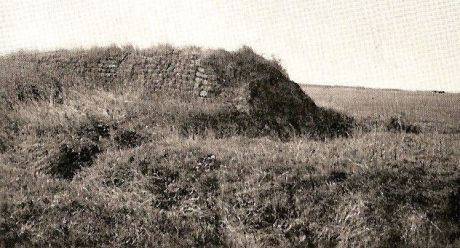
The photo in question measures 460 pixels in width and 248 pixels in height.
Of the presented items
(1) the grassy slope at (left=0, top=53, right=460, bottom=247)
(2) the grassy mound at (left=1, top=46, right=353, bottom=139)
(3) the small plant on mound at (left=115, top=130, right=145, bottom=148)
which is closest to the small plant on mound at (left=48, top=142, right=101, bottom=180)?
(1) the grassy slope at (left=0, top=53, right=460, bottom=247)

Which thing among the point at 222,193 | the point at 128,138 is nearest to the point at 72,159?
the point at 128,138

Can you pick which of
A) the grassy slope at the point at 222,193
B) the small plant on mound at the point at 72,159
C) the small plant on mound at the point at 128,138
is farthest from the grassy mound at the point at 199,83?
the small plant on mound at the point at 72,159

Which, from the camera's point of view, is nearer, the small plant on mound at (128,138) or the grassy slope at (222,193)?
the grassy slope at (222,193)

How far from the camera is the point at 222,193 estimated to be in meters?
7.05

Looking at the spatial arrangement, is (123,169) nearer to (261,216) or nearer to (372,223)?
(261,216)

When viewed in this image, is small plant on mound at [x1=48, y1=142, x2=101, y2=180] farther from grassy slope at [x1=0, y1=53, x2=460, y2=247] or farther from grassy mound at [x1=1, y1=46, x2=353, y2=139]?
grassy mound at [x1=1, y1=46, x2=353, y2=139]

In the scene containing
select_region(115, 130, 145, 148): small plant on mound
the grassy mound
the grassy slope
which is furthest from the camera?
the grassy mound

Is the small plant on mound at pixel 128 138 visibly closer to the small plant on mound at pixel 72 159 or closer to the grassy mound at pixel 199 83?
the small plant on mound at pixel 72 159

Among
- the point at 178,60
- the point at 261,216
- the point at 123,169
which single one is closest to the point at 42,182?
the point at 123,169

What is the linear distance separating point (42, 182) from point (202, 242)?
318 cm

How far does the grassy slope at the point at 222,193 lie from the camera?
6.18 meters

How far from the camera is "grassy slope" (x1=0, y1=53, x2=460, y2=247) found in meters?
6.18

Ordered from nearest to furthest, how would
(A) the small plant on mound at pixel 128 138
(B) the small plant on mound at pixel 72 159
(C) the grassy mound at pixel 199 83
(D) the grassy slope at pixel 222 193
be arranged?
(D) the grassy slope at pixel 222 193 < (B) the small plant on mound at pixel 72 159 < (A) the small plant on mound at pixel 128 138 < (C) the grassy mound at pixel 199 83

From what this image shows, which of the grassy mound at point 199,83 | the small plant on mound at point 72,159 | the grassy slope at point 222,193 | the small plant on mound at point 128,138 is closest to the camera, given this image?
the grassy slope at point 222,193
